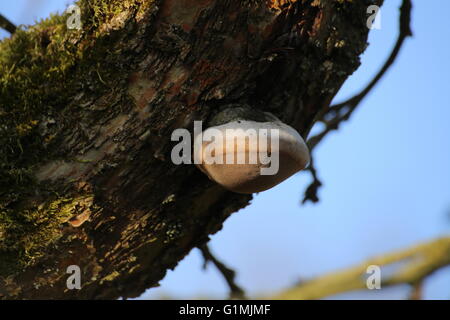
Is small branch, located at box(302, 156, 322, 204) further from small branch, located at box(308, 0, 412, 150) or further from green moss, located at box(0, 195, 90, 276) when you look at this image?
green moss, located at box(0, 195, 90, 276)

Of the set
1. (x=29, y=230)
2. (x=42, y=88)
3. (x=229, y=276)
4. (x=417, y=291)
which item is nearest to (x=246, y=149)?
(x=42, y=88)

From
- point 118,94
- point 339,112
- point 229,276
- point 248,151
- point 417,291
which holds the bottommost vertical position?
point 417,291

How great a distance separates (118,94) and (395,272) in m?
1.59

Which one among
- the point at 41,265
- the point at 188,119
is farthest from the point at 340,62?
the point at 41,265

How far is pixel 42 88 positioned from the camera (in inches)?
76.1

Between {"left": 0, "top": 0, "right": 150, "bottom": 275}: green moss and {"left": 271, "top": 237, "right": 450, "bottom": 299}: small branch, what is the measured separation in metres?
1.40

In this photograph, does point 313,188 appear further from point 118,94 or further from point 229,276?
point 118,94

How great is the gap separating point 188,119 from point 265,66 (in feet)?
1.28

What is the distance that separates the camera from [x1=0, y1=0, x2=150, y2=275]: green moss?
1901 millimetres

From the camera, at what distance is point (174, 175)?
2.12m

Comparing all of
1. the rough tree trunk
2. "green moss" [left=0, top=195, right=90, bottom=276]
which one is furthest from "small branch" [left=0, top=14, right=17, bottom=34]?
"green moss" [left=0, top=195, right=90, bottom=276]

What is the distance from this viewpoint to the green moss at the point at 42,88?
190cm
